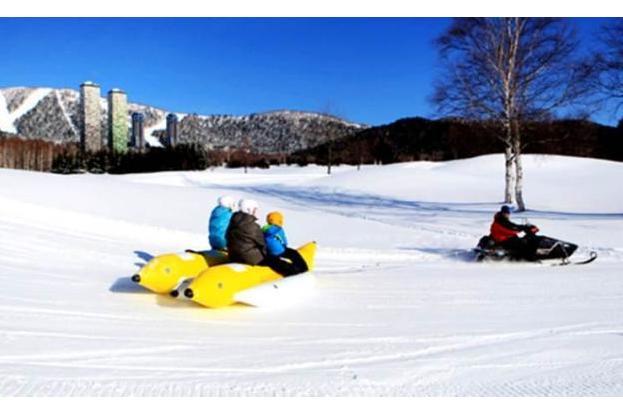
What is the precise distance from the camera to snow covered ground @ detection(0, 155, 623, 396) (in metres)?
4.17

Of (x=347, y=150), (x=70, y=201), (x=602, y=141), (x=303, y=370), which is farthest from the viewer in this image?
(x=347, y=150)

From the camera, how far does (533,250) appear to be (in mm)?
9938

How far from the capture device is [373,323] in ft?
19.3

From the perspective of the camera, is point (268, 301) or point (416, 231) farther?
point (416, 231)

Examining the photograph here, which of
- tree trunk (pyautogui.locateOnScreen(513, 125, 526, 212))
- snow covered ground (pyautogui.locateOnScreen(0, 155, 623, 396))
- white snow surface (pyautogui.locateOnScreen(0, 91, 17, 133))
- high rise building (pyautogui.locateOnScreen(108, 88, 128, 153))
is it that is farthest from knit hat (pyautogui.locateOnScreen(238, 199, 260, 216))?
white snow surface (pyautogui.locateOnScreen(0, 91, 17, 133))

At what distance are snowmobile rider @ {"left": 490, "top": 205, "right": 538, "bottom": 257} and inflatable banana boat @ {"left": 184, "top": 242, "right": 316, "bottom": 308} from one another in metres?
5.39

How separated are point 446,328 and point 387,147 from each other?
56.4m

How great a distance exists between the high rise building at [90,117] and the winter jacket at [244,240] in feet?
194

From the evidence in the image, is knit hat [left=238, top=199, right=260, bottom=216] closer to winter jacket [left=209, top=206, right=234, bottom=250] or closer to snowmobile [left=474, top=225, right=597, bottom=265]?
winter jacket [left=209, top=206, right=234, bottom=250]

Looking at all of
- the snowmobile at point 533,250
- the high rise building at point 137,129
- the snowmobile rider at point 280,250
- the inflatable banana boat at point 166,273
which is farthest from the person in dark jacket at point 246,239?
the high rise building at point 137,129

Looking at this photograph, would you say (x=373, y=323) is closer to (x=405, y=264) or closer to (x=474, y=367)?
(x=474, y=367)

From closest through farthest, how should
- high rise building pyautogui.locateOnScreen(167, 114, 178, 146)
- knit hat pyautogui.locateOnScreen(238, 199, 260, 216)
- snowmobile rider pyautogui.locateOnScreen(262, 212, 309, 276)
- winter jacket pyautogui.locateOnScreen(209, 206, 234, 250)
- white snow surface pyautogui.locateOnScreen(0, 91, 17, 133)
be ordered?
1. knit hat pyautogui.locateOnScreen(238, 199, 260, 216)
2. snowmobile rider pyautogui.locateOnScreen(262, 212, 309, 276)
3. winter jacket pyautogui.locateOnScreen(209, 206, 234, 250)
4. high rise building pyautogui.locateOnScreen(167, 114, 178, 146)
5. white snow surface pyautogui.locateOnScreen(0, 91, 17, 133)

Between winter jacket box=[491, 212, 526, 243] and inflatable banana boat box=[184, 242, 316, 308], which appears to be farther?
winter jacket box=[491, 212, 526, 243]

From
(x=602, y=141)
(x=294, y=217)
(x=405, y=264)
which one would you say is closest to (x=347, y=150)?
(x=602, y=141)
